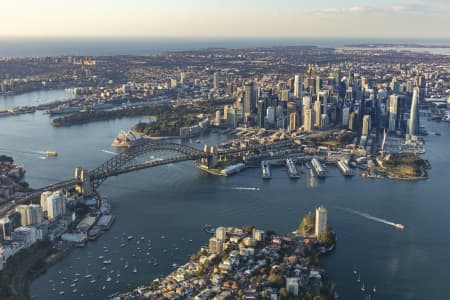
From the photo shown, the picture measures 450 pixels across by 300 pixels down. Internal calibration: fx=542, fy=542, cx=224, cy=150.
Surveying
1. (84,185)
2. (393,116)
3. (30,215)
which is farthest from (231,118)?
(30,215)

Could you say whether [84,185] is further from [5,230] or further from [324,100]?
[324,100]

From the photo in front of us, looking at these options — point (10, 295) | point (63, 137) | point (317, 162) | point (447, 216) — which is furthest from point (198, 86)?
point (10, 295)

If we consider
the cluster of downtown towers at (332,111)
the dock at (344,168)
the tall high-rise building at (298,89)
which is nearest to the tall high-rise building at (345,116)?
the cluster of downtown towers at (332,111)

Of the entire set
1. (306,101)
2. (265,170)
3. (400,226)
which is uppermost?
(306,101)

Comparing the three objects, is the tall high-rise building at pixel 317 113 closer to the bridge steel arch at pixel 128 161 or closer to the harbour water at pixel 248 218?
the harbour water at pixel 248 218

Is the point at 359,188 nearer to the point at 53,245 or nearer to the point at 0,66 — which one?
the point at 53,245

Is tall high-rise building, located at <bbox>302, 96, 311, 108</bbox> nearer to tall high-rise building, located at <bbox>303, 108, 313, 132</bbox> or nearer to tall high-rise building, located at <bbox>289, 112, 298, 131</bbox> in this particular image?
tall high-rise building, located at <bbox>289, 112, 298, 131</bbox>

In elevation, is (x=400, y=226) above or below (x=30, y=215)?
below
